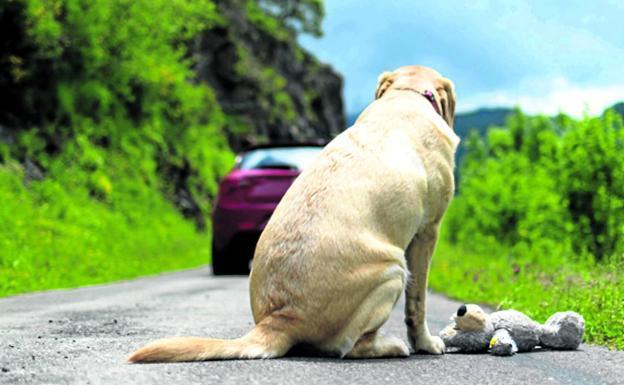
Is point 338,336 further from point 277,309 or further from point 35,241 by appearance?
point 35,241

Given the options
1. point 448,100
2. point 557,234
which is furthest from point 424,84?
point 557,234

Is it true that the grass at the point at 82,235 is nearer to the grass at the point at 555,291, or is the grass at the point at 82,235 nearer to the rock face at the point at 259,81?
the grass at the point at 555,291

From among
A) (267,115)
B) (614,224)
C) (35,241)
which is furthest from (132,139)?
(267,115)

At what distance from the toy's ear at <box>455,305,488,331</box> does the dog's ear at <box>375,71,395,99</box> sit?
1597 millimetres

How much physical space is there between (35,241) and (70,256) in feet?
1.94

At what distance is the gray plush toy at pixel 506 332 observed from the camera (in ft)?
17.7

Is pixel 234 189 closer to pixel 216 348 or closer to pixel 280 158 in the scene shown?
pixel 280 158

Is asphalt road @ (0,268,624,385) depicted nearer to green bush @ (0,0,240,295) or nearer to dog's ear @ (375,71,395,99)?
dog's ear @ (375,71,395,99)

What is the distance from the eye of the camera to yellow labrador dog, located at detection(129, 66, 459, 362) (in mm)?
4617

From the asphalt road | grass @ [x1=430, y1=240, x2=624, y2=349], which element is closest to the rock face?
grass @ [x1=430, y1=240, x2=624, y2=349]

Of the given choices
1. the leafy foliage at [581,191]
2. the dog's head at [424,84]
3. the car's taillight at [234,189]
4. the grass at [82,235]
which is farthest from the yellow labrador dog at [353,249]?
the car's taillight at [234,189]

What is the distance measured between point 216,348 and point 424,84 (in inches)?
95.3

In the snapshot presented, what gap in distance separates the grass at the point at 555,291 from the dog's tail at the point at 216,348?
2.44 metres

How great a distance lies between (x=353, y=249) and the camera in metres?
4.70
